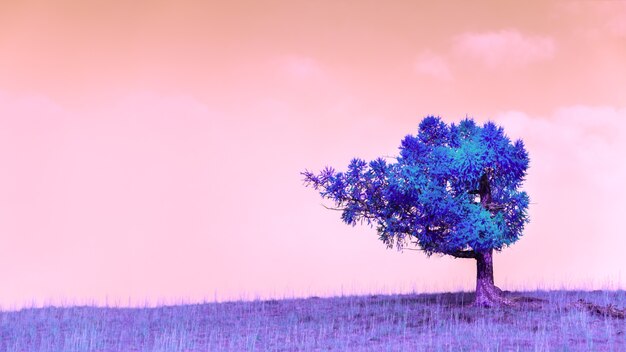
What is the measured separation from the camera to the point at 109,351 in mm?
22406

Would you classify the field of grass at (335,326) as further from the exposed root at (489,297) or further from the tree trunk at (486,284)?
the tree trunk at (486,284)

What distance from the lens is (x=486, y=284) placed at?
94.2 ft

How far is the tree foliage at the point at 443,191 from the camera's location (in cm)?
2681

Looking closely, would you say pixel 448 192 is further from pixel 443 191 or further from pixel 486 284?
pixel 486 284

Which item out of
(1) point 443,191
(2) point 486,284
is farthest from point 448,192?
(2) point 486,284

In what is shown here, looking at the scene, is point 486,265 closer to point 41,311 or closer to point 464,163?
point 464,163

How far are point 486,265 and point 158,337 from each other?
39.3 feet

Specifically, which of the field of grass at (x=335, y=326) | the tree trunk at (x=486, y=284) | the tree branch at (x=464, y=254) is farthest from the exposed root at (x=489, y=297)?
the tree branch at (x=464, y=254)

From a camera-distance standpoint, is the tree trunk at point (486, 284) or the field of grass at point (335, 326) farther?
the tree trunk at point (486, 284)

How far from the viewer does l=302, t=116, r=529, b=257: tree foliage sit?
26812mm

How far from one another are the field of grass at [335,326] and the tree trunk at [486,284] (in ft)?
2.50

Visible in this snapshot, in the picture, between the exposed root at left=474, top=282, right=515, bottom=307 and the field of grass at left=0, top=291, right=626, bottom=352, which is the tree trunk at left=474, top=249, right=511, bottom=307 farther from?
the field of grass at left=0, top=291, right=626, bottom=352

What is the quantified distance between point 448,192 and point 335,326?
20.4 ft

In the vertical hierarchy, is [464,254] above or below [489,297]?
above
